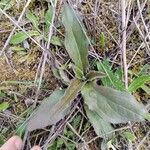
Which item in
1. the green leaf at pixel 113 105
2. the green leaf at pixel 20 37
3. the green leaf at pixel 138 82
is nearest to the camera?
the green leaf at pixel 113 105

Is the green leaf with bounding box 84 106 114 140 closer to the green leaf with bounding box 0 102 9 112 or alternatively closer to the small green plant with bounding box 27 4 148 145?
the small green plant with bounding box 27 4 148 145

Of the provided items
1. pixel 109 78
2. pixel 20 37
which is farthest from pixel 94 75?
pixel 20 37

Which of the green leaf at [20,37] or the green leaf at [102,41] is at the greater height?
the green leaf at [20,37]

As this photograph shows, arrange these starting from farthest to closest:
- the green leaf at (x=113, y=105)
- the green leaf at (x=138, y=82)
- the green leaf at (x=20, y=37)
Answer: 1. the green leaf at (x=20, y=37)
2. the green leaf at (x=138, y=82)
3. the green leaf at (x=113, y=105)

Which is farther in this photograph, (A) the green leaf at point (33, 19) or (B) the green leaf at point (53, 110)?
(A) the green leaf at point (33, 19)

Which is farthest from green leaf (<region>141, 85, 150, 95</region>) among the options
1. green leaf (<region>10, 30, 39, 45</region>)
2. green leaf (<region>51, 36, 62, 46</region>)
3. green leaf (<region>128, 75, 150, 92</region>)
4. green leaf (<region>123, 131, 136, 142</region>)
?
green leaf (<region>10, 30, 39, 45</region>)

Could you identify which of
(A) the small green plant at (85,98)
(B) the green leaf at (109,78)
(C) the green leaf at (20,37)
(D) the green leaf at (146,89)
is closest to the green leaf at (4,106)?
(A) the small green plant at (85,98)

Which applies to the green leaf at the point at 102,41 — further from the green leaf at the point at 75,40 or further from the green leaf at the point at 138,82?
the green leaf at the point at 138,82
